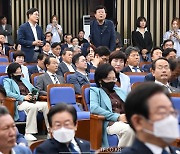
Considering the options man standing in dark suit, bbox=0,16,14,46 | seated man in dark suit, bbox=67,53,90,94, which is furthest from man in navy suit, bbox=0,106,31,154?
man standing in dark suit, bbox=0,16,14,46

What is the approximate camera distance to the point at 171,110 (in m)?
A: 1.13

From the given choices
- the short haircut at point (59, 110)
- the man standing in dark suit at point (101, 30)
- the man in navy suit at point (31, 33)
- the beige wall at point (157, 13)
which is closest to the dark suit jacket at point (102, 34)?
the man standing in dark suit at point (101, 30)

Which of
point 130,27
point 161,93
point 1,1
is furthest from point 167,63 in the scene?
point 1,1

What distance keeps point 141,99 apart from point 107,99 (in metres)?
2.31

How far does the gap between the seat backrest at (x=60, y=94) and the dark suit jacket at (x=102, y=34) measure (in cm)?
81

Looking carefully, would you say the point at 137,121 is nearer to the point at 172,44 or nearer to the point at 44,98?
A: the point at 44,98

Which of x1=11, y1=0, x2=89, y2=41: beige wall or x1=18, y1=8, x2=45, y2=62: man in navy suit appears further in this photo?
x1=11, y1=0, x2=89, y2=41: beige wall

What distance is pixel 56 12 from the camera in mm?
7531

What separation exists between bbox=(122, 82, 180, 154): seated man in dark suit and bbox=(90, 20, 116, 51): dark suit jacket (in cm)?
215

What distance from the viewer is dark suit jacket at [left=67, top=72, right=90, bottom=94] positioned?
14.6ft

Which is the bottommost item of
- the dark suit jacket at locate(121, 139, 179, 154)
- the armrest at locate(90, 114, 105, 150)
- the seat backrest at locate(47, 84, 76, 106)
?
the armrest at locate(90, 114, 105, 150)

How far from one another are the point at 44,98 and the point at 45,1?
11.6ft

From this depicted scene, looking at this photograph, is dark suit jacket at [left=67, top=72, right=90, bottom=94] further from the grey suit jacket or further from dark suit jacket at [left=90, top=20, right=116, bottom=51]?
dark suit jacket at [left=90, top=20, right=116, bottom=51]

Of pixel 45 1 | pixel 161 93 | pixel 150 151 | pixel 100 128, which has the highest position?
pixel 45 1
